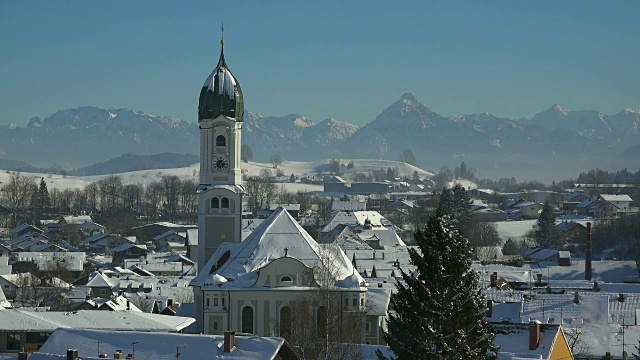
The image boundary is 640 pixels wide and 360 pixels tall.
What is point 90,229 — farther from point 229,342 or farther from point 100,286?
point 229,342

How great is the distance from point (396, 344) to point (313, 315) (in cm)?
1954

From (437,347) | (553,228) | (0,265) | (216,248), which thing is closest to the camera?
(437,347)

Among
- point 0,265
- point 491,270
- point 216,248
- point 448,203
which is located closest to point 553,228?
point 448,203

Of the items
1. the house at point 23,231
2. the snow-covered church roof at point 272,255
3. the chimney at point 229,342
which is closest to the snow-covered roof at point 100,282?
the snow-covered church roof at point 272,255

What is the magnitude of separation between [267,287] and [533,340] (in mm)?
16826

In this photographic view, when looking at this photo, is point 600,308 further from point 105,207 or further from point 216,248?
point 105,207

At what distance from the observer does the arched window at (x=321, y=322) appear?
1682 inches

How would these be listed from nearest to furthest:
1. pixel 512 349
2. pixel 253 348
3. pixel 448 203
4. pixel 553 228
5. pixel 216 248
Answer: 1. pixel 253 348
2. pixel 512 349
3. pixel 216 248
4. pixel 553 228
5. pixel 448 203

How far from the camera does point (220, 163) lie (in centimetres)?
6656

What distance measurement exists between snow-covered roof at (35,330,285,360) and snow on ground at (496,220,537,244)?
9972 cm

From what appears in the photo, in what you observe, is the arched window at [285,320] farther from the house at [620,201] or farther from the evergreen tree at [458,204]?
the house at [620,201]

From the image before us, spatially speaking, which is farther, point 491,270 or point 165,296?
point 491,270

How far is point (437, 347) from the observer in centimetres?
2806

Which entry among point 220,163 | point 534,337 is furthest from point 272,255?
point 534,337
